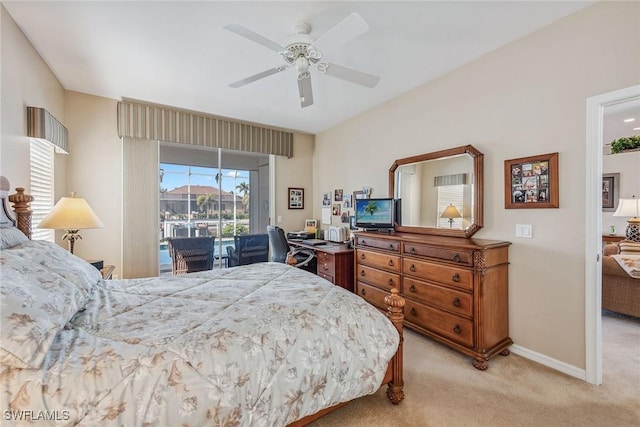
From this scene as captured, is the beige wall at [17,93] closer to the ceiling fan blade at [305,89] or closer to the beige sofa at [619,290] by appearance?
the ceiling fan blade at [305,89]

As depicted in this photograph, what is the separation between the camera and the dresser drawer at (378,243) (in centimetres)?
293

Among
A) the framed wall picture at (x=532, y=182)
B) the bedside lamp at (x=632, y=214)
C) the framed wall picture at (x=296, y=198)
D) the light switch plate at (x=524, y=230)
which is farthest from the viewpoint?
the framed wall picture at (x=296, y=198)

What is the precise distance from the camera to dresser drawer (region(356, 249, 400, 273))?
2918 mm

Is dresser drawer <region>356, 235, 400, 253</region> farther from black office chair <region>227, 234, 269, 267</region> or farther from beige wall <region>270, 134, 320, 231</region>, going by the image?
beige wall <region>270, 134, 320, 231</region>

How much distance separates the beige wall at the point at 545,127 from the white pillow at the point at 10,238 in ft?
11.5

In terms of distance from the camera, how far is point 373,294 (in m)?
3.20

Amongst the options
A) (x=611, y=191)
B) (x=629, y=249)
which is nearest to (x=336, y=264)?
(x=629, y=249)

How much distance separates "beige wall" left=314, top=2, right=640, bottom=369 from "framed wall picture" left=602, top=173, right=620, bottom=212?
463 cm

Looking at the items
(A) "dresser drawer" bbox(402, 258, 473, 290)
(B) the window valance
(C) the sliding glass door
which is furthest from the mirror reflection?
(C) the sliding glass door

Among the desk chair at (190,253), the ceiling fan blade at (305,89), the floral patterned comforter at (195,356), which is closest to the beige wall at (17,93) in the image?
the floral patterned comforter at (195,356)

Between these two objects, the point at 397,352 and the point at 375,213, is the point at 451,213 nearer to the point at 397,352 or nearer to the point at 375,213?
the point at 375,213

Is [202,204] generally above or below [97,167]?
below

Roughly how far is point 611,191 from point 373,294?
5.49 m

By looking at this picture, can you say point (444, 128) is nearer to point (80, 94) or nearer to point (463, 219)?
point (463, 219)
